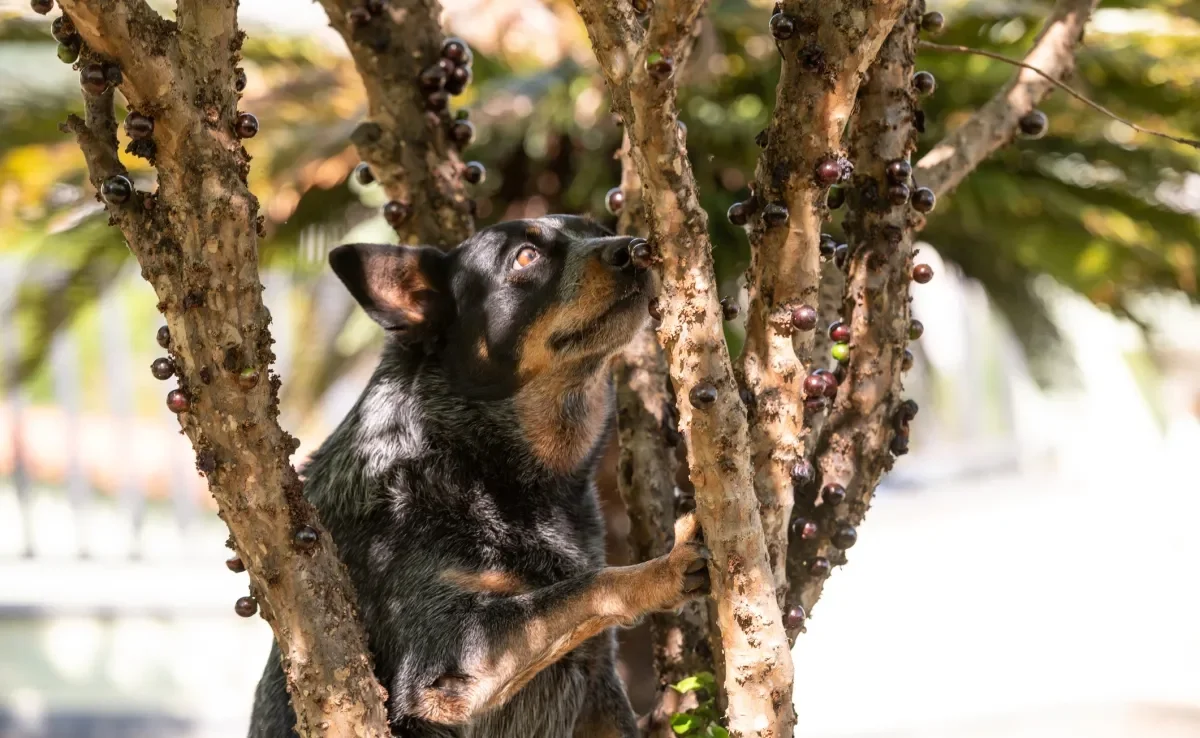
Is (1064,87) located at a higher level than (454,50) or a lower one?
lower

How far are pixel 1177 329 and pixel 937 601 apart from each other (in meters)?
4.13

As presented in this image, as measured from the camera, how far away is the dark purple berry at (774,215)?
9.08 feet

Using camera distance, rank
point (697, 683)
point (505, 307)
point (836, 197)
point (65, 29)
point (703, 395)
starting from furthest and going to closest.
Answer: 1. point (505, 307)
2. point (697, 683)
3. point (836, 197)
4. point (65, 29)
5. point (703, 395)

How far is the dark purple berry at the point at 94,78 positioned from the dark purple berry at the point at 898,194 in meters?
1.85

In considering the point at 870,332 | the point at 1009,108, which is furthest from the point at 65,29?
the point at 1009,108

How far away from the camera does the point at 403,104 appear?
389 centimetres

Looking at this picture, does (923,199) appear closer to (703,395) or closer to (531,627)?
(703,395)

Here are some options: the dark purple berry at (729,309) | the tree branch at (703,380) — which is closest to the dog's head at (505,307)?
the dark purple berry at (729,309)

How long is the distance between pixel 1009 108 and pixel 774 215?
1.19 metres

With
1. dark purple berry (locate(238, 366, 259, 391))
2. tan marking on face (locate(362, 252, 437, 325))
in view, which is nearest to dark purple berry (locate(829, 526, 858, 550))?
tan marking on face (locate(362, 252, 437, 325))

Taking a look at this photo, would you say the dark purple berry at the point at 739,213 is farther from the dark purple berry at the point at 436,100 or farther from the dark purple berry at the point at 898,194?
the dark purple berry at the point at 436,100

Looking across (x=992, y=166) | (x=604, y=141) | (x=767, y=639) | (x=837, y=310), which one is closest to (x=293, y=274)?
(x=604, y=141)

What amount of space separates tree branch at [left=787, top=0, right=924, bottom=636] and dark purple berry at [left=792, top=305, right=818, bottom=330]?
401 millimetres

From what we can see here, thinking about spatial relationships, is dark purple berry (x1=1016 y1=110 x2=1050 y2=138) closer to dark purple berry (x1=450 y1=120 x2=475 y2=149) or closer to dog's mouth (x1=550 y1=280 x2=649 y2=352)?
dog's mouth (x1=550 y1=280 x2=649 y2=352)
